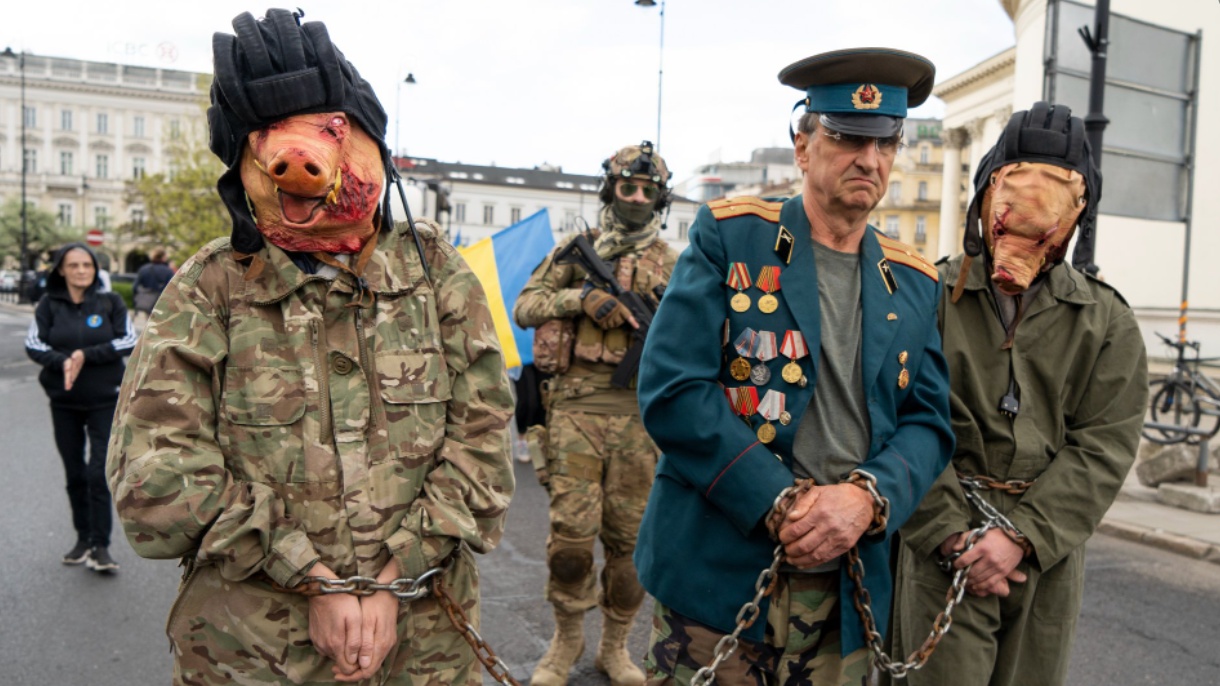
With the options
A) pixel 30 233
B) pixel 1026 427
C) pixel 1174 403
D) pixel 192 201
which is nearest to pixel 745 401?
pixel 1026 427

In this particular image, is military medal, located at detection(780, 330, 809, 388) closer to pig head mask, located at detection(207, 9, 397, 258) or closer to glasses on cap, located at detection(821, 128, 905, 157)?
glasses on cap, located at detection(821, 128, 905, 157)

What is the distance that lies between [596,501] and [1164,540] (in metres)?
5.06

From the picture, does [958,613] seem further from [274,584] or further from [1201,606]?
[1201,606]

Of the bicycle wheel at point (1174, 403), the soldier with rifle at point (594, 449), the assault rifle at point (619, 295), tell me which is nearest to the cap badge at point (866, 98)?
the assault rifle at point (619, 295)

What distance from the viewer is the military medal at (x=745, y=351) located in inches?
98.8

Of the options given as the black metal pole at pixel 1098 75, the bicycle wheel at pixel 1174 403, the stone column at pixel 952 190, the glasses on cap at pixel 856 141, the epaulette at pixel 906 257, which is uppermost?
the stone column at pixel 952 190

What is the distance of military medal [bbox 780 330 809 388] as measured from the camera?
8.09 feet

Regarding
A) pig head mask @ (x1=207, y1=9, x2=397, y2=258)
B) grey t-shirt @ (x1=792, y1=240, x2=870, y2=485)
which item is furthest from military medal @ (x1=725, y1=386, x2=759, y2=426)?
pig head mask @ (x1=207, y1=9, x2=397, y2=258)

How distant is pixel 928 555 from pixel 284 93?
83.8 inches

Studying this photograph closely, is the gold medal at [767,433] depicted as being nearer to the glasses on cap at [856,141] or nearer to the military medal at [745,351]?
the military medal at [745,351]

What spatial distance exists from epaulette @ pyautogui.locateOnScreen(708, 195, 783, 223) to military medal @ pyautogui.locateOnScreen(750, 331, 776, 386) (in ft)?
1.08

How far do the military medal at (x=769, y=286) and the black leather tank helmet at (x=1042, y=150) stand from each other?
2.78ft

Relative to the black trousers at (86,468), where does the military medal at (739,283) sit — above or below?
above

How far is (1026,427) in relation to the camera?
2.89 meters
